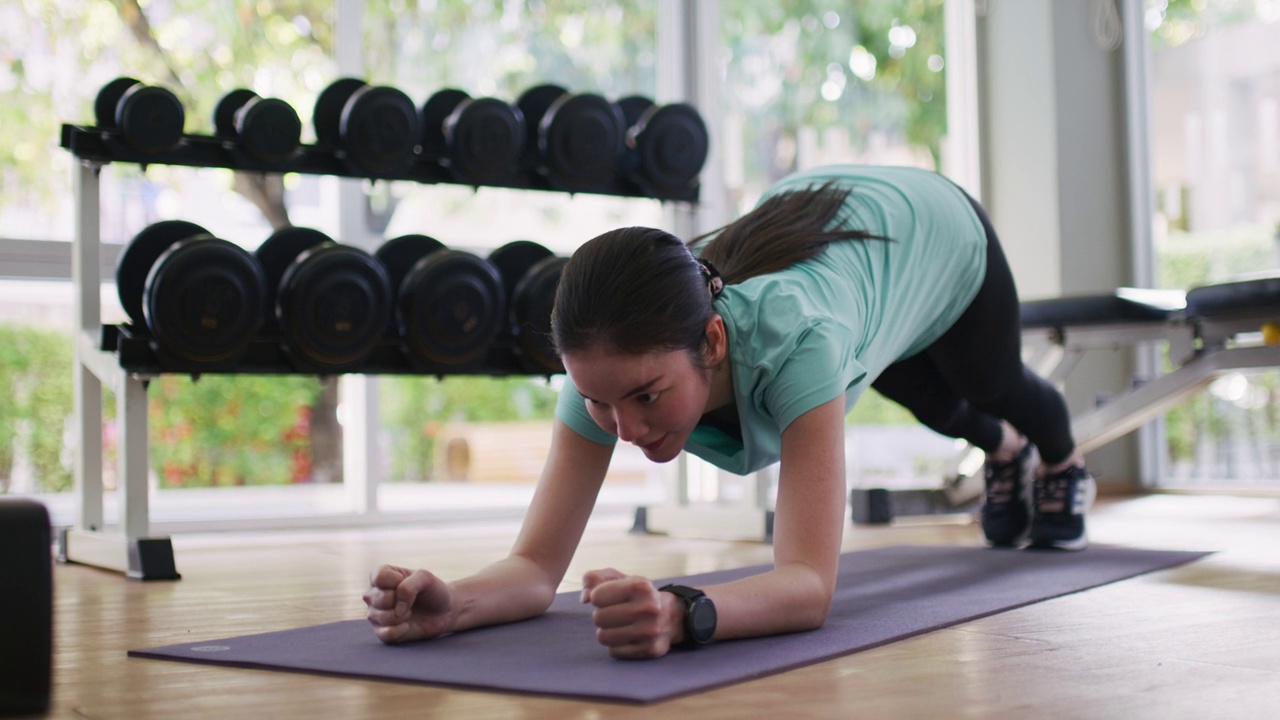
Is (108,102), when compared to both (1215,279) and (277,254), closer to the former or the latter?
(277,254)

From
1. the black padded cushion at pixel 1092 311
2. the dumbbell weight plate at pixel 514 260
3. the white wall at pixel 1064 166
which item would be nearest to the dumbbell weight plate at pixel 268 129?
the dumbbell weight plate at pixel 514 260

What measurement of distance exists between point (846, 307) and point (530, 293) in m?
1.32

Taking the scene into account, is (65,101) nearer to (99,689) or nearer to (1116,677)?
(99,689)

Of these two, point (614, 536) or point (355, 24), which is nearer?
point (614, 536)

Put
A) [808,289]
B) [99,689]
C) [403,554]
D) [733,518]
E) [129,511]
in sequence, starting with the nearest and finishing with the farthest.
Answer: [99,689] → [808,289] → [129,511] → [403,554] → [733,518]

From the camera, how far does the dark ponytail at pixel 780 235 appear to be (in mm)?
1450

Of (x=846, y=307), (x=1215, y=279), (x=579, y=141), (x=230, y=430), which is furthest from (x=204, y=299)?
(x=1215, y=279)

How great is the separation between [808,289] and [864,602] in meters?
0.50

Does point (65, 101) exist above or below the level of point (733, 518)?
above

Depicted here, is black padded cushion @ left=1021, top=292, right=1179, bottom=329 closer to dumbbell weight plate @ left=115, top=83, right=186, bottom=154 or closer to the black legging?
the black legging

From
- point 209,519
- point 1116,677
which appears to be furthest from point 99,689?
point 209,519

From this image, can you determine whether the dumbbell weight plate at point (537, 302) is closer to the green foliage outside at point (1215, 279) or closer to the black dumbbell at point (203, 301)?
the black dumbbell at point (203, 301)

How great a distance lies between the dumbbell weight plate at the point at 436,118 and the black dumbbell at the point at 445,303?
24 centimetres

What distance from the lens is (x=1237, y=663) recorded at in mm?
1199
